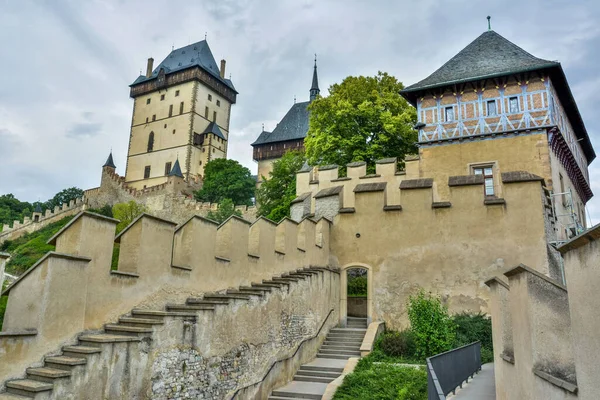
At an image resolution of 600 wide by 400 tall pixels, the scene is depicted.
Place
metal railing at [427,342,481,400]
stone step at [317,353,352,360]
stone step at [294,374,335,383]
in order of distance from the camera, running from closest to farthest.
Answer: metal railing at [427,342,481,400] < stone step at [294,374,335,383] < stone step at [317,353,352,360]

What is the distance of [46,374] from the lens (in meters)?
5.98

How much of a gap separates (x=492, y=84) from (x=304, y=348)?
14543 mm

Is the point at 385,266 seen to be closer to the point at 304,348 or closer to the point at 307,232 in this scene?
the point at 307,232

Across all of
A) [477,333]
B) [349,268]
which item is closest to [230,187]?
[349,268]

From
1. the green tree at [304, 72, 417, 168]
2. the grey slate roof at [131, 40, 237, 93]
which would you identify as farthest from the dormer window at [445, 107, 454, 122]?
the grey slate roof at [131, 40, 237, 93]

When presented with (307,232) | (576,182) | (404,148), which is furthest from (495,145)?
(307,232)

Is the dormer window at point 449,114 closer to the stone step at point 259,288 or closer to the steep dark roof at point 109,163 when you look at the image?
the stone step at point 259,288

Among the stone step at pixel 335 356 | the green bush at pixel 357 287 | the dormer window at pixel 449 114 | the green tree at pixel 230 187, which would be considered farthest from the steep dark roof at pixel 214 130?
the stone step at pixel 335 356

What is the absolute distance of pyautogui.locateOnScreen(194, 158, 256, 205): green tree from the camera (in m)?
50.7

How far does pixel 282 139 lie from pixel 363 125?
32306mm

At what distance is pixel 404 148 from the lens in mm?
25438

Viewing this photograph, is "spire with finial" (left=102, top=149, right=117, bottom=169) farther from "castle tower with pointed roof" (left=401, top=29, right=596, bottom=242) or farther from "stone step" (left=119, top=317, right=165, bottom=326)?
"stone step" (left=119, top=317, right=165, bottom=326)

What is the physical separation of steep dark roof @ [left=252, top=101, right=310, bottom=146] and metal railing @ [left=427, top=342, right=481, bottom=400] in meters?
47.4

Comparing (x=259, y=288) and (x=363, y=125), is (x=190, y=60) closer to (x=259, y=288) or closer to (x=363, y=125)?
(x=363, y=125)
